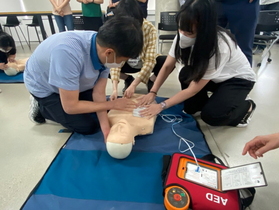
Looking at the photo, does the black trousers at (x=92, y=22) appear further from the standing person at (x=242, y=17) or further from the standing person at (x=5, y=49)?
the standing person at (x=242, y=17)

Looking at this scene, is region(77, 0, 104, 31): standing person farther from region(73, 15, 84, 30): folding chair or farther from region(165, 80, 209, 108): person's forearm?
region(165, 80, 209, 108): person's forearm

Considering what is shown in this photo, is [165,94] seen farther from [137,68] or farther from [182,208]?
[182,208]

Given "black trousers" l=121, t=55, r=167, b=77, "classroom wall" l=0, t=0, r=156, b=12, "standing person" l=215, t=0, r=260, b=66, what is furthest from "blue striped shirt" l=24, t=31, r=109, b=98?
"classroom wall" l=0, t=0, r=156, b=12

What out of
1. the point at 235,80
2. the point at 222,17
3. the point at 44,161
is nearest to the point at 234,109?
the point at 235,80

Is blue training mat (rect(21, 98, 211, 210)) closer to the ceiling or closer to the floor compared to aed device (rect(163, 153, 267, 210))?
closer to the floor

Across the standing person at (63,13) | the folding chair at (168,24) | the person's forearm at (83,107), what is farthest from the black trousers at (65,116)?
the standing person at (63,13)

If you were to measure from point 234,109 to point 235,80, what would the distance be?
0.65 ft

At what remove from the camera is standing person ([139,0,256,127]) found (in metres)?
0.91

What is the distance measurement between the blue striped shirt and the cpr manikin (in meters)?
0.30

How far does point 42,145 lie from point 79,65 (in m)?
0.65

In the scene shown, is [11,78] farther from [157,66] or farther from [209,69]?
[209,69]

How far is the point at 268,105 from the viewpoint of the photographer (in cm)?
163

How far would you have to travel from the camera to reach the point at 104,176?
3.16 ft

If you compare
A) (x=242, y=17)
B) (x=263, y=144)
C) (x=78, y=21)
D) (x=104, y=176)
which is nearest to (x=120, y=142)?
(x=104, y=176)
